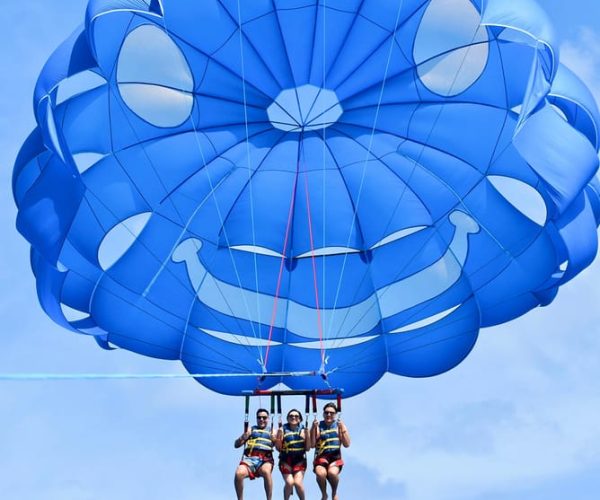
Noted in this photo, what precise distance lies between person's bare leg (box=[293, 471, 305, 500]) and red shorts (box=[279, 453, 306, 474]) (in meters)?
0.05

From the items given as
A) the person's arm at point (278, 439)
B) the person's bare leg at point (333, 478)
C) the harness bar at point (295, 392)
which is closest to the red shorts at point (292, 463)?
the person's arm at point (278, 439)

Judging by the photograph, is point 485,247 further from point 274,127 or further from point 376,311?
point 274,127

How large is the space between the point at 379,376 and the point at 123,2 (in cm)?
523

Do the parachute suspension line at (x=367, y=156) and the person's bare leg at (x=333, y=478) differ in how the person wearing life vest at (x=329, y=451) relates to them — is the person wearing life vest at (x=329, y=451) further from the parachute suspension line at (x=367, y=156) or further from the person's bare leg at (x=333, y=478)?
the parachute suspension line at (x=367, y=156)

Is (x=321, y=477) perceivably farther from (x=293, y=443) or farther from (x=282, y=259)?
(x=282, y=259)

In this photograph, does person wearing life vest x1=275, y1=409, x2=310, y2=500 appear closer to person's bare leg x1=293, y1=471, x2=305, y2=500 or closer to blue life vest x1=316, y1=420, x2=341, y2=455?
person's bare leg x1=293, y1=471, x2=305, y2=500

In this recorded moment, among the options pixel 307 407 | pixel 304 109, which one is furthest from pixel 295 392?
pixel 304 109

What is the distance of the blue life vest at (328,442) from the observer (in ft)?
44.5

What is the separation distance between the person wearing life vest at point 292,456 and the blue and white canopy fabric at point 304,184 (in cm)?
149

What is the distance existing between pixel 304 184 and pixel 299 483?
12.0 feet

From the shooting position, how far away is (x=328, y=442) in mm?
13586

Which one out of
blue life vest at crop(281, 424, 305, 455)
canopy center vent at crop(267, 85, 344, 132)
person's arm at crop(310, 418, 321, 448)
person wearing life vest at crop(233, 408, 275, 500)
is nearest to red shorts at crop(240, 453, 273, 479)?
person wearing life vest at crop(233, 408, 275, 500)

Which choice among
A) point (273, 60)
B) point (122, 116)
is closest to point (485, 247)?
point (273, 60)

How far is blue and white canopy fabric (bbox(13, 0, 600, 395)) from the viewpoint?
14289 millimetres
